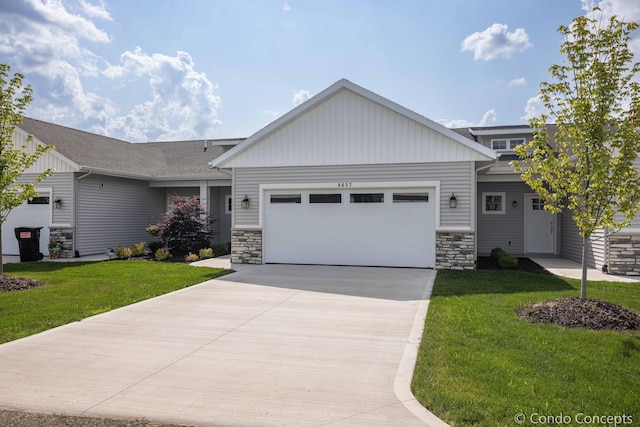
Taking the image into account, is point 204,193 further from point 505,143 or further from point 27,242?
point 505,143

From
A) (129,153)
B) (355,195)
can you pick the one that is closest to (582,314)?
(355,195)

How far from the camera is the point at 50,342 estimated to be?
5.80 m

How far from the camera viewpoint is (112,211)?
54.7 ft

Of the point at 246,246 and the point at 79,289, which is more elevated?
the point at 246,246

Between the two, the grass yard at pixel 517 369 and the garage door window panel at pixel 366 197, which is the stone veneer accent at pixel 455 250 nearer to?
the garage door window panel at pixel 366 197

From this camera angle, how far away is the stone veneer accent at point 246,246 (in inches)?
527

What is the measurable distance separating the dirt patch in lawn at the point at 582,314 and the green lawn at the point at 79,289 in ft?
22.5

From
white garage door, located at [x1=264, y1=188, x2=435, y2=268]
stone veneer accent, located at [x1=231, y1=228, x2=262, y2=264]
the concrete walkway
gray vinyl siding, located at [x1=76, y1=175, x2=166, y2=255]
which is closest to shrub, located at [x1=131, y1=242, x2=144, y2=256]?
gray vinyl siding, located at [x1=76, y1=175, x2=166, y2=255]

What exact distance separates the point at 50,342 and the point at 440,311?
557 cm

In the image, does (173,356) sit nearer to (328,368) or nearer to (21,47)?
(328,368)

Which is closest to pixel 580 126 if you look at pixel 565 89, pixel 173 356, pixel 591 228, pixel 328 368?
pixel 565 89

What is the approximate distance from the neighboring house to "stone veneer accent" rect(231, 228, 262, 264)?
3546 millimetres

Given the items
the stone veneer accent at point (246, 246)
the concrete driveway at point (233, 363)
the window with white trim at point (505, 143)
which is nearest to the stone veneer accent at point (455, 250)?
the concrete driveway at point (233, 363)

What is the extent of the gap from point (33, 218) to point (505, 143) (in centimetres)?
1757
